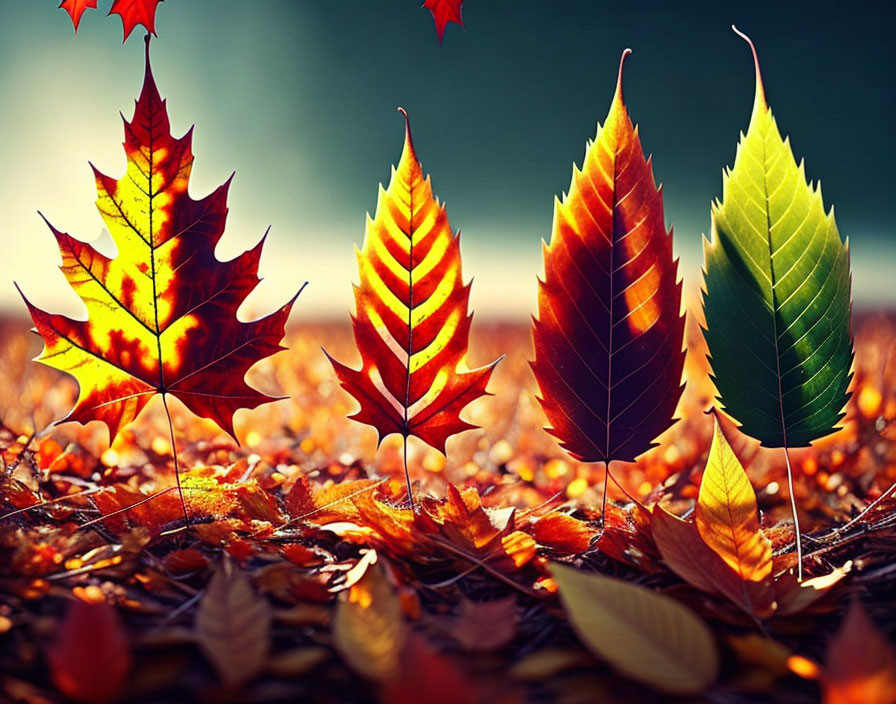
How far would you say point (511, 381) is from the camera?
11.0 feet

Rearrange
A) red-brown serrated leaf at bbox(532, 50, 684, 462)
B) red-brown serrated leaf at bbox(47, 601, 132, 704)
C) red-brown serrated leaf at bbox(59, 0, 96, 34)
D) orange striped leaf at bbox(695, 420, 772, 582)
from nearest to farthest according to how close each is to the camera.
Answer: red-brown serrated leaf at bbox(47, 601, 132, 704) → orange striped leaf at bbox(695, 420, 772, 582) → red-brown serrated leaf at bbox(532, 50, 684, 462) → red-brown serrated leaf at bbox(59, 0, 96, 34)

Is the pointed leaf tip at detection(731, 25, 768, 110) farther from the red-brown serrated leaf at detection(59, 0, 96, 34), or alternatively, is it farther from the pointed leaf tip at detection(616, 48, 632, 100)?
the red-brown serrated leaf at detection(59, 0, 96, 34)

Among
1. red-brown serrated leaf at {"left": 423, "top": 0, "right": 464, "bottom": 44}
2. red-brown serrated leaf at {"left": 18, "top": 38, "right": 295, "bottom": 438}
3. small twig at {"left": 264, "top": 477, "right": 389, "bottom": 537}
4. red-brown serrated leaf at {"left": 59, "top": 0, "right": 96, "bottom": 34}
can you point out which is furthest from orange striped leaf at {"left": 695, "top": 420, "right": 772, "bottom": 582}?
red-brown serrated leaf at {"left": 59, "top": 0, "right": 96, "bottom": 34}

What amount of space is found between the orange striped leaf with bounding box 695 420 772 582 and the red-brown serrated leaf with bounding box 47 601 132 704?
0.58 meters

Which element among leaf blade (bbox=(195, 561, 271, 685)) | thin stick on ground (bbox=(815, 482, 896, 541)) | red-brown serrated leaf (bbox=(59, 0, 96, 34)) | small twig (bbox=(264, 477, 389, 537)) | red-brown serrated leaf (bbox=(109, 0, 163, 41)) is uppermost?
red-brown serrated leaf (bbox=(59, 0, 96, 34))

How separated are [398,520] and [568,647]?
25 cm

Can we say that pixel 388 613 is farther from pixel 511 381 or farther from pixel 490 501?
pixel 511 381

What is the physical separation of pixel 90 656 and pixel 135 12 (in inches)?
36.9

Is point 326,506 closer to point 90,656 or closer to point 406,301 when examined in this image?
point 406,301

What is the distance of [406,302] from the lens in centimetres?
87

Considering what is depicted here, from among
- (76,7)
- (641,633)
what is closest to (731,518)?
(641,633)

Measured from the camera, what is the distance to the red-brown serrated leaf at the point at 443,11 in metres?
1.23

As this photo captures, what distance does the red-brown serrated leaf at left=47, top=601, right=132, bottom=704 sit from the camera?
20.3 inches

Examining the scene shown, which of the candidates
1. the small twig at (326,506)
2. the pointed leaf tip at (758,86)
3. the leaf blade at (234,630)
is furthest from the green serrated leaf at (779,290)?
the leaf blade at (234,630)
